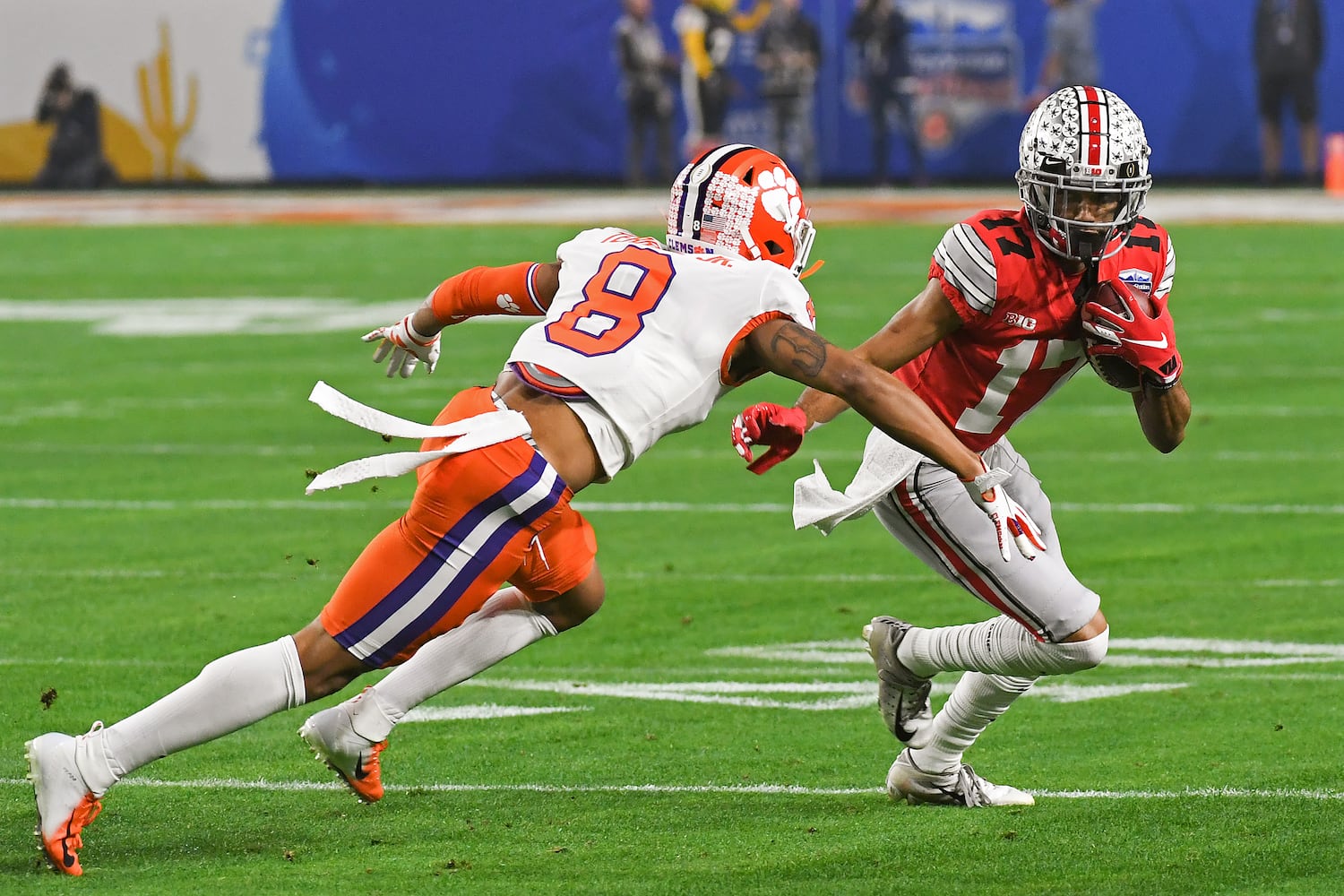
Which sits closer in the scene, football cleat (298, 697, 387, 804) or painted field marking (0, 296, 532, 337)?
football cleat (298, 697, 387, 804)

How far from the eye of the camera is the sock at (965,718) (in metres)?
5.35

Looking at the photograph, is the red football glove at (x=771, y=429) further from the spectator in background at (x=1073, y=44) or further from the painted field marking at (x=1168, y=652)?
the spectator in background at (x=1073, y=44)

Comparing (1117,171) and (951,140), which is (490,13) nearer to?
(951,140)

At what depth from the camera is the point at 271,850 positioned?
16.0 ft

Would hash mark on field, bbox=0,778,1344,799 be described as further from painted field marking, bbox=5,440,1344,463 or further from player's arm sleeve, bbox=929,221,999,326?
painted field marking, bbox=5,440,1344,463

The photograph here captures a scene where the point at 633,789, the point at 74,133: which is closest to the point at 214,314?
the point at 633,789

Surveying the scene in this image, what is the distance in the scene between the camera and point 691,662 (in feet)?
23.4

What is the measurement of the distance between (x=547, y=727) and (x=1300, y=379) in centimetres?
891

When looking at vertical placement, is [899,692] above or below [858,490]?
below

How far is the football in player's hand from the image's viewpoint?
505 centimetres

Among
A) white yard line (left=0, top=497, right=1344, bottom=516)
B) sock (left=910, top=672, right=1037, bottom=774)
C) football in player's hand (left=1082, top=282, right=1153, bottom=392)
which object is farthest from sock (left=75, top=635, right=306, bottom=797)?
white yard line (left=0, top=497, right=1344, bottom=516)

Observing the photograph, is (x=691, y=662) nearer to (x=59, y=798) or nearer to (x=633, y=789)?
(x=633, y=789)

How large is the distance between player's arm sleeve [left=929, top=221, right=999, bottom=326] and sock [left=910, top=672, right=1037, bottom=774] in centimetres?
88

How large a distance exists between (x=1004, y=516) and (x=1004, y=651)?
27.6 inches
